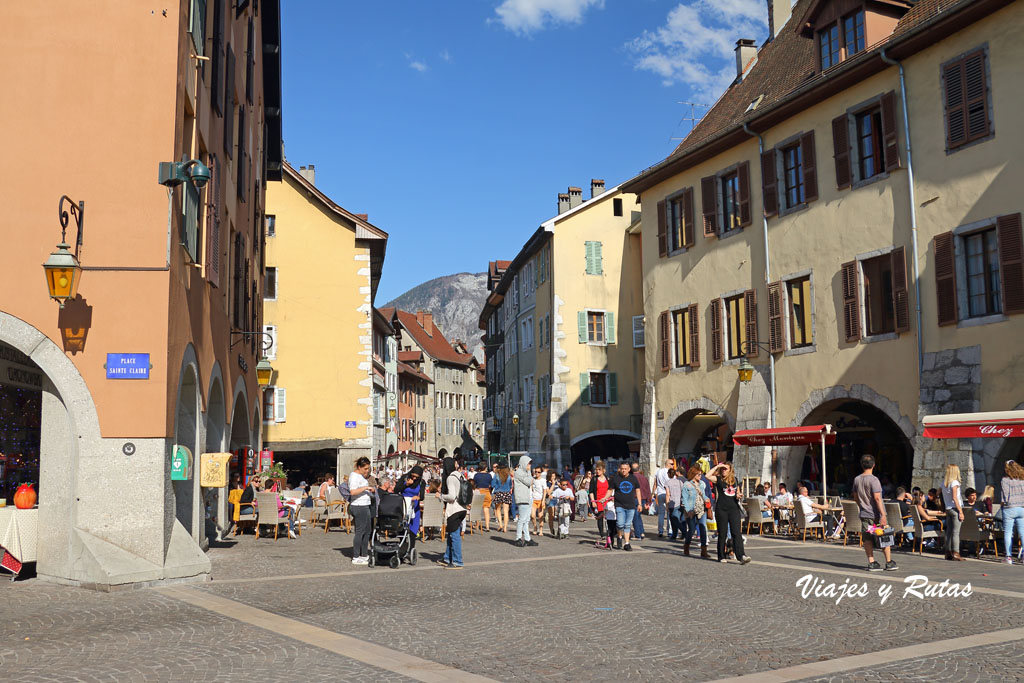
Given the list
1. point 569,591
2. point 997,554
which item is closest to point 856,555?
point 997,554

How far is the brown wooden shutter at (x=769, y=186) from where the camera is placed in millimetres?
23516

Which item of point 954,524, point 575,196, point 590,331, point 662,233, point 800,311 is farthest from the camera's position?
point 575,196

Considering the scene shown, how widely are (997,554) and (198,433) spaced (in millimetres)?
12579

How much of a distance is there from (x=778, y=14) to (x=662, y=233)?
25.7ft

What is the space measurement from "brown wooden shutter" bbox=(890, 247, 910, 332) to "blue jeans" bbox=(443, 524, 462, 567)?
34.7 feet

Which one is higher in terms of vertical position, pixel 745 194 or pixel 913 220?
pixel 745 194

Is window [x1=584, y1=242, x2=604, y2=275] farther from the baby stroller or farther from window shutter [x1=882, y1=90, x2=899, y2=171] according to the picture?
the baby stroller

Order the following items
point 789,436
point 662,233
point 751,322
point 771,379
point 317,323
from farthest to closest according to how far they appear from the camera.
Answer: point 317,323 → point 662,233 → point 751,322 → point 771,379 → point 789,436

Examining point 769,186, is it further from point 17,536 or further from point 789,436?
point 17,536

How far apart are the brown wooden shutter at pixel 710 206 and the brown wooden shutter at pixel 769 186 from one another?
6.74ft

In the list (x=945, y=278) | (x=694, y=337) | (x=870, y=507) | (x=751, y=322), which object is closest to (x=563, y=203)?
(x=694, y=337)

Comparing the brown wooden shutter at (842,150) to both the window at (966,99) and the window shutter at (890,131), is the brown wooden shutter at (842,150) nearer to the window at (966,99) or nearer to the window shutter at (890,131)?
the window shutter at (890,131)

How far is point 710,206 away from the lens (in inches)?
1022

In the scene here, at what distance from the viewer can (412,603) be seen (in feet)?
33.7
